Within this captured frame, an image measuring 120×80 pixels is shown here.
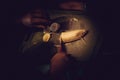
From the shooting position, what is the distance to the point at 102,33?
329 centimetres

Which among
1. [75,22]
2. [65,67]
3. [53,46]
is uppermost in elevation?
[75,22]

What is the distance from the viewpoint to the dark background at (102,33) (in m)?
3.20

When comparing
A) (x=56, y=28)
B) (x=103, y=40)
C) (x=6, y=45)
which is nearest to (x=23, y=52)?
(x=6, y=45)

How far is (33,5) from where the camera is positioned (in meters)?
3.46

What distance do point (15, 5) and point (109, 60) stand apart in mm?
1179

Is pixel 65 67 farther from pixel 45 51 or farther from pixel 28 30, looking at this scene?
pixel 28 30

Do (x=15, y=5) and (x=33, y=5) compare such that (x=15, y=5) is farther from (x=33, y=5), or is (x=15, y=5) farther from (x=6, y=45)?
(x=6, y=45)

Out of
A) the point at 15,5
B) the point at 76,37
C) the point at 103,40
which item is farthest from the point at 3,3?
the point at 103,40

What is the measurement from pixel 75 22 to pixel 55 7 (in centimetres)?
28

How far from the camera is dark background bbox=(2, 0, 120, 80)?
3.20 metres

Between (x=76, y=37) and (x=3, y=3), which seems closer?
(x=76, y=37)

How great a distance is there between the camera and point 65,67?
127 inches

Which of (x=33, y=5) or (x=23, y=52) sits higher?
(x=33, y=5)

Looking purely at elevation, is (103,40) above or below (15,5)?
below
